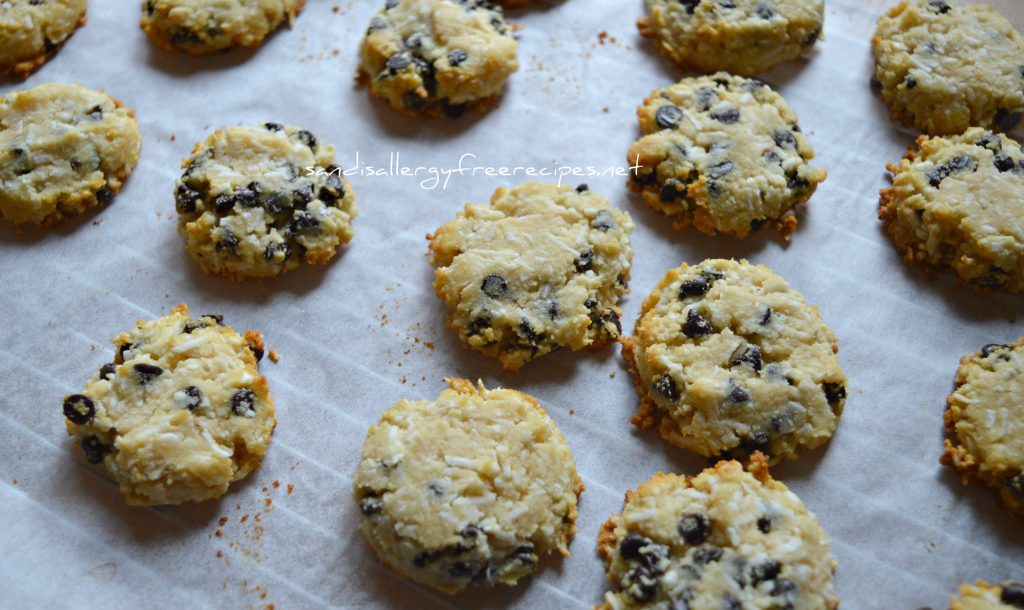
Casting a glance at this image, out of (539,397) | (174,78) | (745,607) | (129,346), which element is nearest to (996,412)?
(745,607)

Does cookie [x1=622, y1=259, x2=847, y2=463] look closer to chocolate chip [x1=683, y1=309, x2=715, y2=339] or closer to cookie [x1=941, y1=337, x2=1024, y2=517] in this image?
chocolate chip [x1=683, y1=309, x2=715, y2=339]

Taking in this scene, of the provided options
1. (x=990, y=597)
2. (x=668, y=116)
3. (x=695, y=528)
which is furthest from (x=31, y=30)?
(x=990, y=597)

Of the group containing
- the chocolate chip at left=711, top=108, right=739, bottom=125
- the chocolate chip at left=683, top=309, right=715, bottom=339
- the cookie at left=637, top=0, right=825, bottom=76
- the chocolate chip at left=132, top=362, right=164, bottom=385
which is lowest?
the chocolate chip at left=132, top=362, right=164, bottom=385

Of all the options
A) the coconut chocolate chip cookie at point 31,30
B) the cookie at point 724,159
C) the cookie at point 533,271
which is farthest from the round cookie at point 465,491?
the coconut chocolate chip cookie at point 31,30

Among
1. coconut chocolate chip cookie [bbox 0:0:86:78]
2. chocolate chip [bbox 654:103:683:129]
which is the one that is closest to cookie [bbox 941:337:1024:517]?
chocolate chip [bbox 654:103:683:129]

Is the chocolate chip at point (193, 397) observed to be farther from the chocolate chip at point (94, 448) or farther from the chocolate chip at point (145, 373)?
the chocolate chip at point (94, 448)

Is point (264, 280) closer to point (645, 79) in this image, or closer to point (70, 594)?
point (70, 594)
